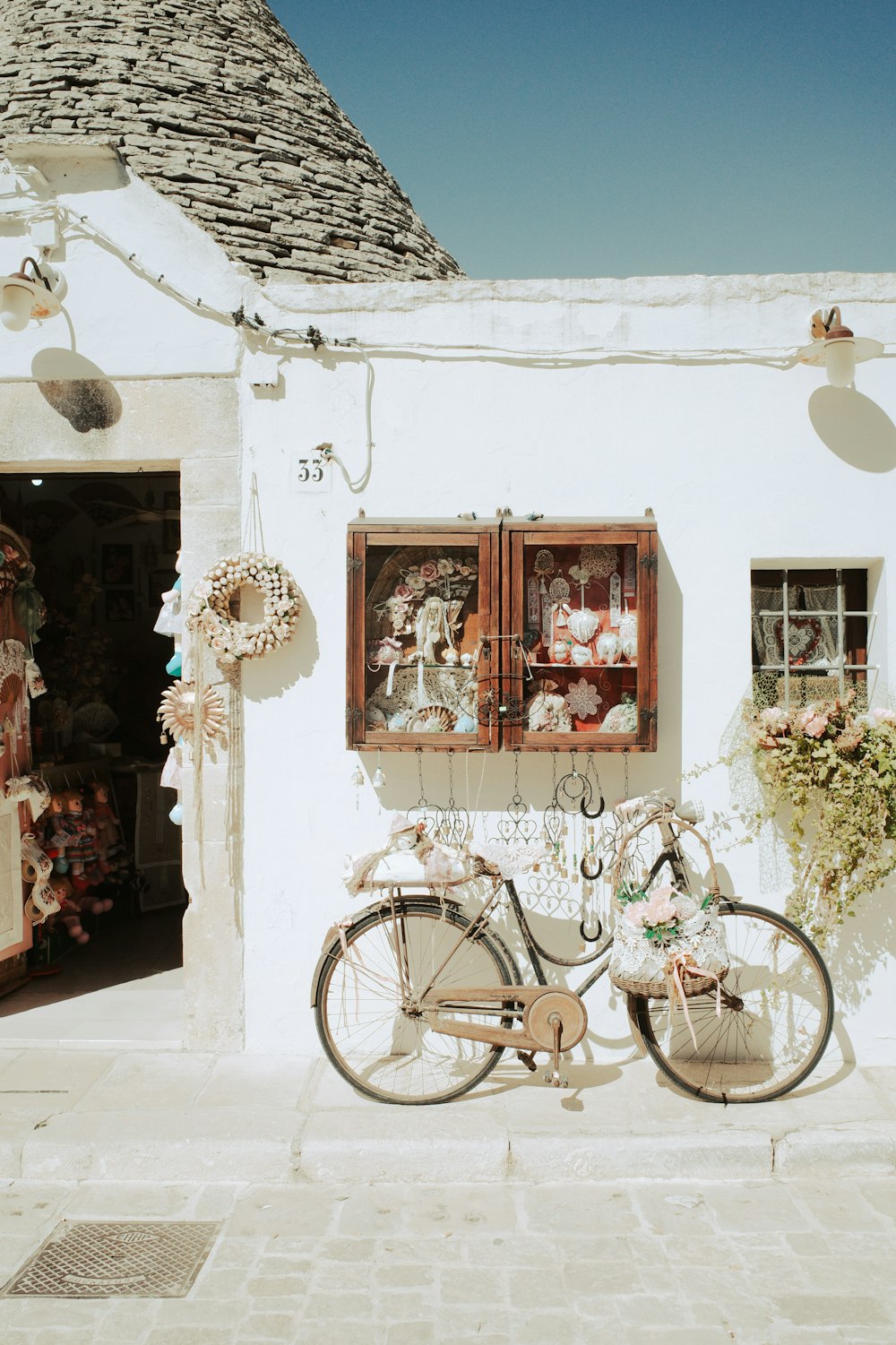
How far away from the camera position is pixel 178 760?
4.94 metres

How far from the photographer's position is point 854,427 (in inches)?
187

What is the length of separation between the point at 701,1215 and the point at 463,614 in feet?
8.85

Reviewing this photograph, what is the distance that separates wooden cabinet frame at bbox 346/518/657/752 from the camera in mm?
4516

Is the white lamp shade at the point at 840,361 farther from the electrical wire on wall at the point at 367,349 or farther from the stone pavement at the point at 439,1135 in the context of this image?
the stone pavement at the point at 439,1135

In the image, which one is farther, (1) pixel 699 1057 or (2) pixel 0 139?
(2) pixel 0 139

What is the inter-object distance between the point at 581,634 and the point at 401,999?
74.6 inches

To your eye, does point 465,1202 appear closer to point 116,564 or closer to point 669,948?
point 669,948

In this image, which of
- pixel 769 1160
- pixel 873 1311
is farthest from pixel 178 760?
pixel 873 1311

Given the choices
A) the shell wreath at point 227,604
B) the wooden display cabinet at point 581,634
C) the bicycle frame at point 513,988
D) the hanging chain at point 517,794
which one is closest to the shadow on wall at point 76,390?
the shell wreath at point 227,604

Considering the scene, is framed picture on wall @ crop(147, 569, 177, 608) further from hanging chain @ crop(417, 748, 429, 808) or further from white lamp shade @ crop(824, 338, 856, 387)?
white lamp shade @ crop(824, 338, 856, 387)

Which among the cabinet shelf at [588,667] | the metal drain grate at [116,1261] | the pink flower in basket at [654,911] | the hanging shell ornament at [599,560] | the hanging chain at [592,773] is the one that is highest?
the hanging shell ornament at [599,560]

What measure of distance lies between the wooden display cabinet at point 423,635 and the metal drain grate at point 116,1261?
2076 mm

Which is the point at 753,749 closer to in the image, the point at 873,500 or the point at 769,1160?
the point at 873,500

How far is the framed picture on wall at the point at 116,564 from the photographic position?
9.81 m
